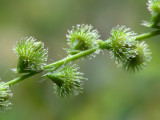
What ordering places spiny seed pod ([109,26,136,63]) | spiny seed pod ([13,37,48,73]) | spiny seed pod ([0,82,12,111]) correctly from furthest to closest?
1. spiny seed pod ([109,26,136,63])
2. spiny seed pod ([13,37,48,73])
3. spiny seed pod ([0,82,12,111])

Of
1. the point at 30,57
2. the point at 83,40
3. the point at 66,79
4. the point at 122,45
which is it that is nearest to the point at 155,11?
the point at 122,45

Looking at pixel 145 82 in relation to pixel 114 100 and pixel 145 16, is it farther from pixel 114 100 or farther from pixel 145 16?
pixel 145 16

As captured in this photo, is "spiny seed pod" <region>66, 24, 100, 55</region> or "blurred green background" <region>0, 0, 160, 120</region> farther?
"blurred green background" <region>0, 0, 160, 120</region>

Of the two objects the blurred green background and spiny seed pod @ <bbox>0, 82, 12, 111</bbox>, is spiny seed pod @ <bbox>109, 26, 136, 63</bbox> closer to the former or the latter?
spiny seed pod @ <bbox>0, 82, 12, 111</bbox>

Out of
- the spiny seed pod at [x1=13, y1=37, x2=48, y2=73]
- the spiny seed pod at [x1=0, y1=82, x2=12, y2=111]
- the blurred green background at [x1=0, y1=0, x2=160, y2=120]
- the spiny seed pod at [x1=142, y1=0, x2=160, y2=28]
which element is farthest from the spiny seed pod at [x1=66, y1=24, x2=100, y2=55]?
the blurred green background at [x1=0, y1=0, x2=160, y2=120]

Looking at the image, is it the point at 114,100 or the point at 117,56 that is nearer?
the point at 117,56

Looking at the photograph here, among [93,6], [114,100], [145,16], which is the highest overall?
[93,6]

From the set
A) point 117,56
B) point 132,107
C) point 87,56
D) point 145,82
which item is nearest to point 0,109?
point 87,56

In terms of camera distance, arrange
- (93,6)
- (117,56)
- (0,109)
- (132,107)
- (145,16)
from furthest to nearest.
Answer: (93,6), (145,16), (132,107), (117,56), (0,109)
